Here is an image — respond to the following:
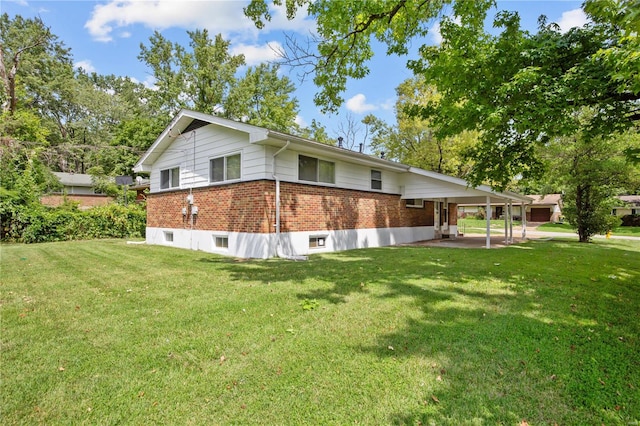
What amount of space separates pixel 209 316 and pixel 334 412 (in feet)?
8.28

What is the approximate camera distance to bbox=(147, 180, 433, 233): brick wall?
32.2 ft

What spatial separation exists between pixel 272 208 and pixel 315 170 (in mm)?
2413

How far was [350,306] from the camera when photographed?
15.7 feet

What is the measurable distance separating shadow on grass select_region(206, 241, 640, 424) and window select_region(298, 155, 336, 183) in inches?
166

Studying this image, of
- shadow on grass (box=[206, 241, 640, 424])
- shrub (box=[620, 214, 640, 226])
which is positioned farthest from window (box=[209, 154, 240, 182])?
shrub (box=[620, 214, 640, 226])

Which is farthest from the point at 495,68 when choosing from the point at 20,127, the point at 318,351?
the point at 20,127

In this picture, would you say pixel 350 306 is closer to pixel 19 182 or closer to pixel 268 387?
pixel 268 387

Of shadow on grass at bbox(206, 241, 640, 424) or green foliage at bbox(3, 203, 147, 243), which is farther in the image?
green foliage at bbox(3, 203, 147, 243)

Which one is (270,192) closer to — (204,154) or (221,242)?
(221,242)

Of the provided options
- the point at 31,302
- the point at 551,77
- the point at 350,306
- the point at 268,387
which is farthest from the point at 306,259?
the point at 551,77

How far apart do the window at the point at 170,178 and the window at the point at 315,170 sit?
237 inches

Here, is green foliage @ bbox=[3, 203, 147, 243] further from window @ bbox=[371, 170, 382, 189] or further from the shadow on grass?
window @ bbox=[371, 170, 382, 189]

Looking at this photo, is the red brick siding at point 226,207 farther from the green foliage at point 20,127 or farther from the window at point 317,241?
the green foliage at point 20,127

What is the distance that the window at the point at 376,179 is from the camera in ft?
45.2
